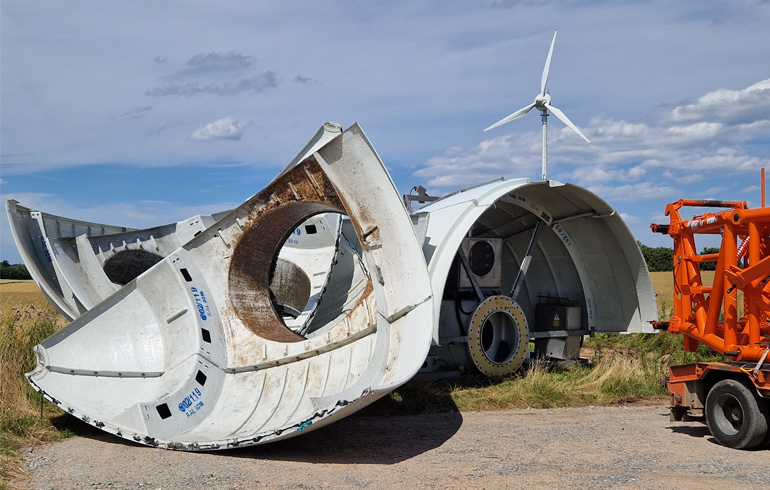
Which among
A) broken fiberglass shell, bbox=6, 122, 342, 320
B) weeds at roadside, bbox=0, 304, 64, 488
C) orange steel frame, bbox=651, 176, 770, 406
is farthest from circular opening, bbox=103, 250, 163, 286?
orange steel frame, bbox=651, 176, 770, 406

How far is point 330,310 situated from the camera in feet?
43.6

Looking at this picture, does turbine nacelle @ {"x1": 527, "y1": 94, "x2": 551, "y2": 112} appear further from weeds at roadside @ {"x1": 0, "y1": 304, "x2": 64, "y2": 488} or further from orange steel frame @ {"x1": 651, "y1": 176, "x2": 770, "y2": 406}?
weeds at roadside @ {"x1": 0, "y1": 304, "x2": 64, "y2": 488}

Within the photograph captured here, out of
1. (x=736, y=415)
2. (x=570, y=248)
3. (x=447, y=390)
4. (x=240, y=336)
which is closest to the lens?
(x=736, y=415)

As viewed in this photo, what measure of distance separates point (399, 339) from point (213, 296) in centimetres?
296

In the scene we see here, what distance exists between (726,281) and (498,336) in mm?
4811

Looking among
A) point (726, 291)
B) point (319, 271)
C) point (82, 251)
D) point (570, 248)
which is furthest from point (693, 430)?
point (82, 251)

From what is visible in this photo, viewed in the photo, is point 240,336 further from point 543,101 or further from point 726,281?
point 543,101

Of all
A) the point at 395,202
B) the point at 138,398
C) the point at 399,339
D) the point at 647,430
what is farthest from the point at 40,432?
the point at 647,430

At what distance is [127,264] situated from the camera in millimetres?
16328

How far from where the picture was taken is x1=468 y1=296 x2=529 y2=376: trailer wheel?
12266mm

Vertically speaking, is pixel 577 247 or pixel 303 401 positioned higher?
pixel 577 247

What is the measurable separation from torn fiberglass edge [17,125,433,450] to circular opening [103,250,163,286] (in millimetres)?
6454

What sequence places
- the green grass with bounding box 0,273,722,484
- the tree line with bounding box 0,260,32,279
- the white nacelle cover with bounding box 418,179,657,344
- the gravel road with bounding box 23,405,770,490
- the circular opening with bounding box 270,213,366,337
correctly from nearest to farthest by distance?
the gravel road with bounding box 23,405,770,490, the green grass with bounding box 0,273,722,484, the white nacelle cover with bounding box 418,179,657,344, the circular opening with bounding box 270,213,366,337, the tree line with bounding box 0,260,32,279

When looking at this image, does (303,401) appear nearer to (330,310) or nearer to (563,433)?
(563,433)
